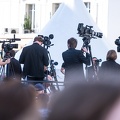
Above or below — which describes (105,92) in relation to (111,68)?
above

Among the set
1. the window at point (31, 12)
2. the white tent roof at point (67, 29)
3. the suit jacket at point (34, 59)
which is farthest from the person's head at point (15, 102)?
the window at point (31, 12)

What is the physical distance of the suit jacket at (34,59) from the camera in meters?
9.20

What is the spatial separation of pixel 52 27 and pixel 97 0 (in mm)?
19313

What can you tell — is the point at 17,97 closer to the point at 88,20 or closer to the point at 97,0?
the point at 88,20

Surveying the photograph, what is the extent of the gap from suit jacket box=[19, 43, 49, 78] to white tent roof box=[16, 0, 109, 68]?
2.43 meters

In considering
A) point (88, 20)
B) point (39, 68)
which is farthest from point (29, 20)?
point (39, 68)

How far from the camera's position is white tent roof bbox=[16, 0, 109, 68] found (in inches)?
486

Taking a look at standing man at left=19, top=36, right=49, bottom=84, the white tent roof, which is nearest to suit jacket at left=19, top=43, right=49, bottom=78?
standing man at left=19, top=36, right=49, bottom=84

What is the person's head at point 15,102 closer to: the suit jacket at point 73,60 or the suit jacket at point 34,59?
the suit jacket at point 73,60

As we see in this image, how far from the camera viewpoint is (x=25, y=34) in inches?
1294

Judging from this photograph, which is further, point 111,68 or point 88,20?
point 88,20

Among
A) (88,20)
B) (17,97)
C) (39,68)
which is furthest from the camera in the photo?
(88,20)

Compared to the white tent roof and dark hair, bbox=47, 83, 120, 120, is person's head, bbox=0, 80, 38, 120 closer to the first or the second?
dark hair, bbox=47, 83, 120, 120

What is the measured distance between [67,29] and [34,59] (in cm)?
353
